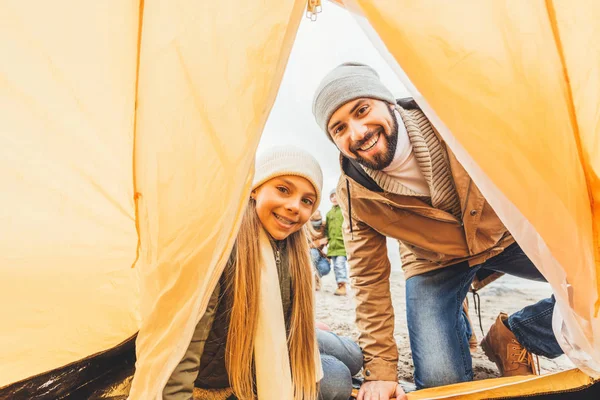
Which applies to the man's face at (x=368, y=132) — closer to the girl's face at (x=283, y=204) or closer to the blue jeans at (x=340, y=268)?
the girl's face at (x=283, y=204)

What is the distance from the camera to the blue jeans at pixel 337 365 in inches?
50.6

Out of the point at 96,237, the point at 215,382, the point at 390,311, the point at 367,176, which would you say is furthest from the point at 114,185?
the point at 390,311

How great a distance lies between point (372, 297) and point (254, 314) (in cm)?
59

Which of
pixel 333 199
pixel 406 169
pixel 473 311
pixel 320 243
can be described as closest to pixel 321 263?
pixel 320 243

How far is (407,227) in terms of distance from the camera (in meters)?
1.41

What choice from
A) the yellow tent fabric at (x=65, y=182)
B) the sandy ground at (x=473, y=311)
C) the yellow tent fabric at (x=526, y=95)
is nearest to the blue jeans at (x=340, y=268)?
the sandy ground at (x=473, y=311)

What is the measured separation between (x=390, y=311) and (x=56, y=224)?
1.18m

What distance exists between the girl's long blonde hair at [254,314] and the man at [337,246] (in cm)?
242

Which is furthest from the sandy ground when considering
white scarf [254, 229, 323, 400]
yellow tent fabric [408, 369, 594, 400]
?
white scarf [254, 229, 323, 400]

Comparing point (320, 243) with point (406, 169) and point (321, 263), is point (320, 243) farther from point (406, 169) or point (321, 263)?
point (406, 169)

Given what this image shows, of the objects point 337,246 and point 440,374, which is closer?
point 440,374

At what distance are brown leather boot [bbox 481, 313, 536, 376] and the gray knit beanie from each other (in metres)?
1.02

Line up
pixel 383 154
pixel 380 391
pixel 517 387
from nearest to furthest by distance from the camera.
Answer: pixel 517 387, pixel 380 391, pixel 383 154

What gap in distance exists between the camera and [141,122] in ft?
2.48
